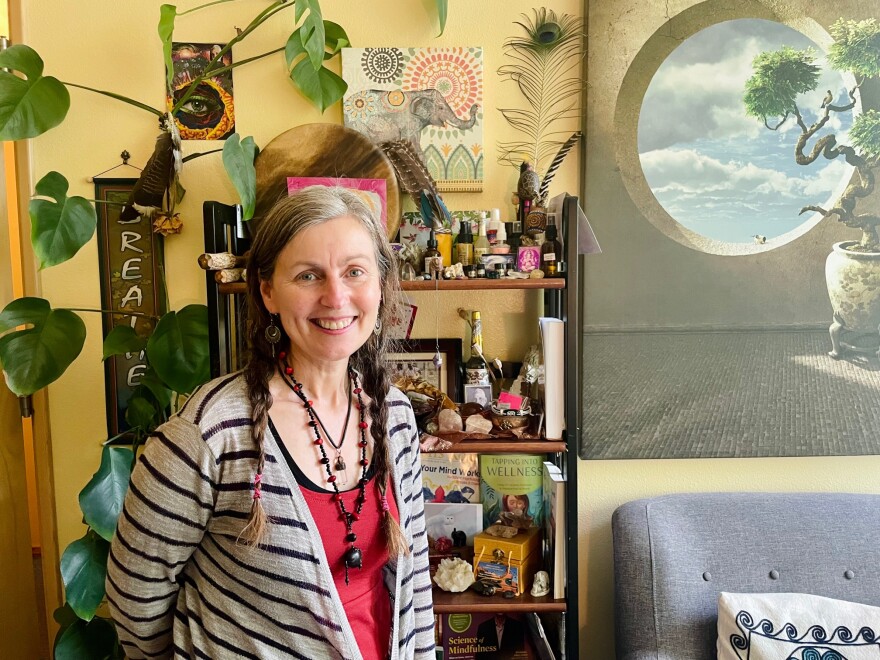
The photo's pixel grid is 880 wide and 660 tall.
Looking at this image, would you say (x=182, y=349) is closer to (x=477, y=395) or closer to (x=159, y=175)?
(x=159, y=175)

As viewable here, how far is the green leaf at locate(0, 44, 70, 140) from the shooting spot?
147 centimetres

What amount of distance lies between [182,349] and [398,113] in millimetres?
864

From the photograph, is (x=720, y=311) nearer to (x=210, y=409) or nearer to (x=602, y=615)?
(x=602, y=615)

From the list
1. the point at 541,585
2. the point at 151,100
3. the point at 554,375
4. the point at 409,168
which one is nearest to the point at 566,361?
the point at 554,375

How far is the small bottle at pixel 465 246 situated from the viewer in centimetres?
169

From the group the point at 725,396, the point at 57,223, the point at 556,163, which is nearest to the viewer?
the point at 57,223

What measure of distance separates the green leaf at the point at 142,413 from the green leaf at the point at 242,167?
600 mm

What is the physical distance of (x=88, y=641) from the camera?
5.50ft

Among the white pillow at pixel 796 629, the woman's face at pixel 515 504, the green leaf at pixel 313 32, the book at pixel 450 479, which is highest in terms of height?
the green leaf at pixel 313 32

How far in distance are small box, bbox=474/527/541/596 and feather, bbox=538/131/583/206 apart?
90cm

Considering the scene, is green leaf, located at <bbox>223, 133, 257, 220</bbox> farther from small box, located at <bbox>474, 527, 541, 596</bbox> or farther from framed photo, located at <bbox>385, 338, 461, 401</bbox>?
small box, located at <bbox>474, 527, 541, 596</bbox>

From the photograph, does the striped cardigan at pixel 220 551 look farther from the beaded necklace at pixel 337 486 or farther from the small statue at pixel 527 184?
the small statue at pixel 527 184

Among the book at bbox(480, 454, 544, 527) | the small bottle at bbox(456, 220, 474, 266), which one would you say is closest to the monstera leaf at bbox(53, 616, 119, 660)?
the book at bbox(480, 454, 544, 527)

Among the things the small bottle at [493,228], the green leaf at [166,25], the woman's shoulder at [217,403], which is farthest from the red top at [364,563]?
the green leaf at [166,25]
